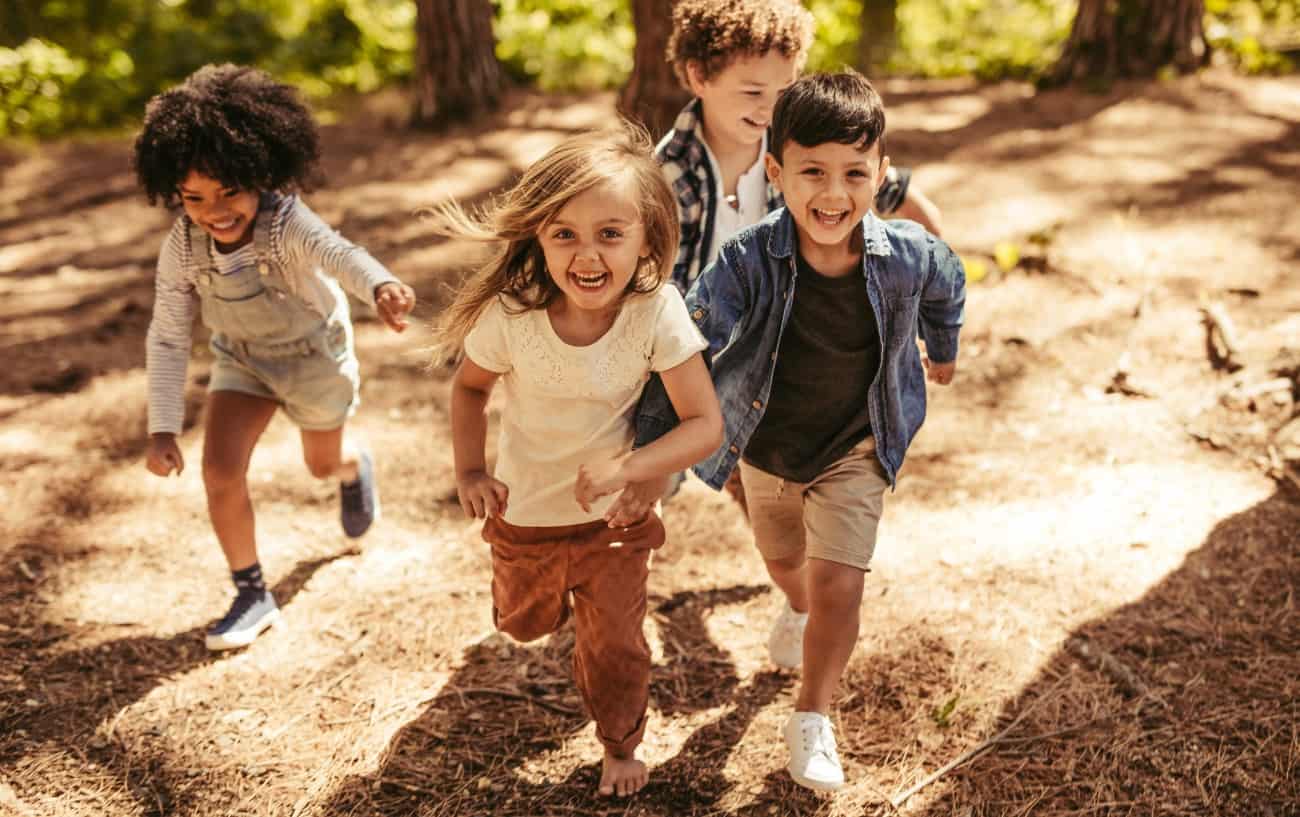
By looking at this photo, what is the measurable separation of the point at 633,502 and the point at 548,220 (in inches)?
26.0

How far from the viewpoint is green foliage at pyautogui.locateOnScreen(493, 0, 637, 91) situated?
940 cm

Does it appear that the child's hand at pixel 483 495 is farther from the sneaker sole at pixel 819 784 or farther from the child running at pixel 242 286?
the sneaker sole at pixel 819 784

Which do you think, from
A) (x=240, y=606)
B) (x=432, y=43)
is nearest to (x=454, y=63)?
(x=432, y=43)

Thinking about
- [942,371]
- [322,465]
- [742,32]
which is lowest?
[322,465]

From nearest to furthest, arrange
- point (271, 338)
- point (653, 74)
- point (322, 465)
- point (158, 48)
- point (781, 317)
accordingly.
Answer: point (781, 317)
point (271, 338)
point (322, 465)
point (653, 74)
point (158, 48)

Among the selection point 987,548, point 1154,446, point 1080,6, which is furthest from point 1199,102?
point 987,548

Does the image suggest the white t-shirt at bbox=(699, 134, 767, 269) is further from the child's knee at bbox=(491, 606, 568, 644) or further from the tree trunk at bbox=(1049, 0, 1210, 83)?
the tree trunk at bbox=(1049, 0, 1210, 83)

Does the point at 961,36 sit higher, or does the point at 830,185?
the point at 830,185

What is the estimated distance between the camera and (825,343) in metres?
2.73

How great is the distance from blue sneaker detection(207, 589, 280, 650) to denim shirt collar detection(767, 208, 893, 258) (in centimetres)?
206

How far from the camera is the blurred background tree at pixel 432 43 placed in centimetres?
841

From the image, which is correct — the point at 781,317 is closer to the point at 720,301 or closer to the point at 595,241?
the point at 720,301

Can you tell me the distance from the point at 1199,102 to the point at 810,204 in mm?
5995

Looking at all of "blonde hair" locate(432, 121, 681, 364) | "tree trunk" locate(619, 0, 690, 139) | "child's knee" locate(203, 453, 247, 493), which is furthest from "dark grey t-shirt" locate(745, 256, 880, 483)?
"tree trunk" locate(619, 0, 690, 139)
